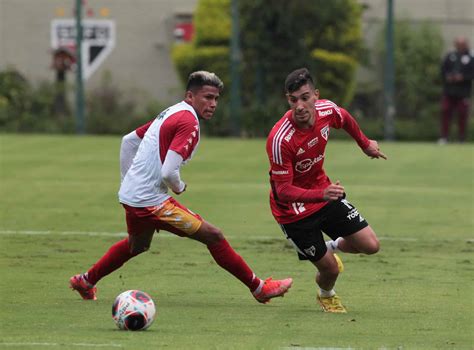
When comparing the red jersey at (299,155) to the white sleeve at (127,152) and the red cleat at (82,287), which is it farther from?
the red cleat at (82,287)

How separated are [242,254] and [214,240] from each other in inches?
A: 135

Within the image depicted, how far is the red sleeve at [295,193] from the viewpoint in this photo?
953cm

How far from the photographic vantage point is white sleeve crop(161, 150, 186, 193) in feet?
31.5

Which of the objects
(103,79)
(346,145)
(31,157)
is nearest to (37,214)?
(31,157)

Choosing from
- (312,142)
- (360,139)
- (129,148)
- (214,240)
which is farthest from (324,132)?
(129,148)

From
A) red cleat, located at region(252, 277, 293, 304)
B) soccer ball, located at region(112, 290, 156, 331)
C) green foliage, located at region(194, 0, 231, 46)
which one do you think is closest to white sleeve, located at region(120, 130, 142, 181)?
red cleat, located at region(252, 277, 293, 304)

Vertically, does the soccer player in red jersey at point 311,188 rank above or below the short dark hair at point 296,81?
below

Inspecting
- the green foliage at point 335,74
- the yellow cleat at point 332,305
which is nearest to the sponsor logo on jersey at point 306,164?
the yellow cleat at point 332,305

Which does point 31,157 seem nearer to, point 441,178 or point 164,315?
point 441,178

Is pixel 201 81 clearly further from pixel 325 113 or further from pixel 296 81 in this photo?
pixel 325 113

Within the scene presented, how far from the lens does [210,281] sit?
11570mm

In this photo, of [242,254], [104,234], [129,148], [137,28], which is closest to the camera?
[129,148]

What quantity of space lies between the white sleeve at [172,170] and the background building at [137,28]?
28.5 m

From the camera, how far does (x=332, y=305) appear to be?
9977mm
